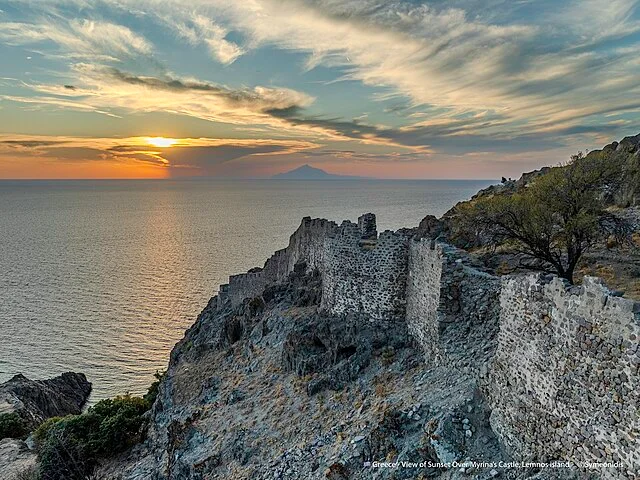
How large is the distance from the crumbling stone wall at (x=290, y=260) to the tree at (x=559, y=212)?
8.36m

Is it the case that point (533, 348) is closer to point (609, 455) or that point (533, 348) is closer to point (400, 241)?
point (609, 455)

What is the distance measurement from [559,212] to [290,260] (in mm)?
20540

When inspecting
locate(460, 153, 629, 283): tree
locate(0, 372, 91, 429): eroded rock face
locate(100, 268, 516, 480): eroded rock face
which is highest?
locate(460, 153, 629, 283): tree

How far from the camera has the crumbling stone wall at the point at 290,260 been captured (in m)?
30.7

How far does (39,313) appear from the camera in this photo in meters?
70.6

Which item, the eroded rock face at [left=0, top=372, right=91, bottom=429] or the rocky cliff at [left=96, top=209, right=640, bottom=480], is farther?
the eroded rock face at [left=0, top=372, right=91, bottom=429]

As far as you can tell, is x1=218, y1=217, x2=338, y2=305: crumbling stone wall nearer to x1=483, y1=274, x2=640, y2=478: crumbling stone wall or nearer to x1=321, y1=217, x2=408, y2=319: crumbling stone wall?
x1=321, y1=217, x2=408, y2=319: crumbling stone wall

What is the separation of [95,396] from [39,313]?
2440 centimetres

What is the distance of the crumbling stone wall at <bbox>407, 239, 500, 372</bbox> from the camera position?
646 inches

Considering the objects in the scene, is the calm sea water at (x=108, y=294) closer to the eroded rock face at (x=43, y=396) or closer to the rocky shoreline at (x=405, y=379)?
the eroded rock face at (x=43, y=396)

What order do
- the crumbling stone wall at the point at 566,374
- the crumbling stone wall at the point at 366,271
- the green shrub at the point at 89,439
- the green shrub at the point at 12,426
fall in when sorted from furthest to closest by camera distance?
the green shrub at the point at 12,426 < the green shrub at the point at 89,439 < the crumbling stone wall at the point at 366,271 < the crumbling stone wall at the point at 566,374

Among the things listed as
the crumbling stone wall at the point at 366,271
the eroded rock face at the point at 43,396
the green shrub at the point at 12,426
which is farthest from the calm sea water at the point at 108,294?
the crumbling stone wall at the point at 366,271

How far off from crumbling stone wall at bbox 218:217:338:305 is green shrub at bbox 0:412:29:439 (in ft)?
67.3

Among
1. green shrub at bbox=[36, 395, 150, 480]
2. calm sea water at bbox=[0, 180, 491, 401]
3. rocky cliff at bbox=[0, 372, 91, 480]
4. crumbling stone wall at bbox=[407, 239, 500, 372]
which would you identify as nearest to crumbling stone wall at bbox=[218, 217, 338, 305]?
crumbling stone wall at bbox=[407, 239, 500, 372]
